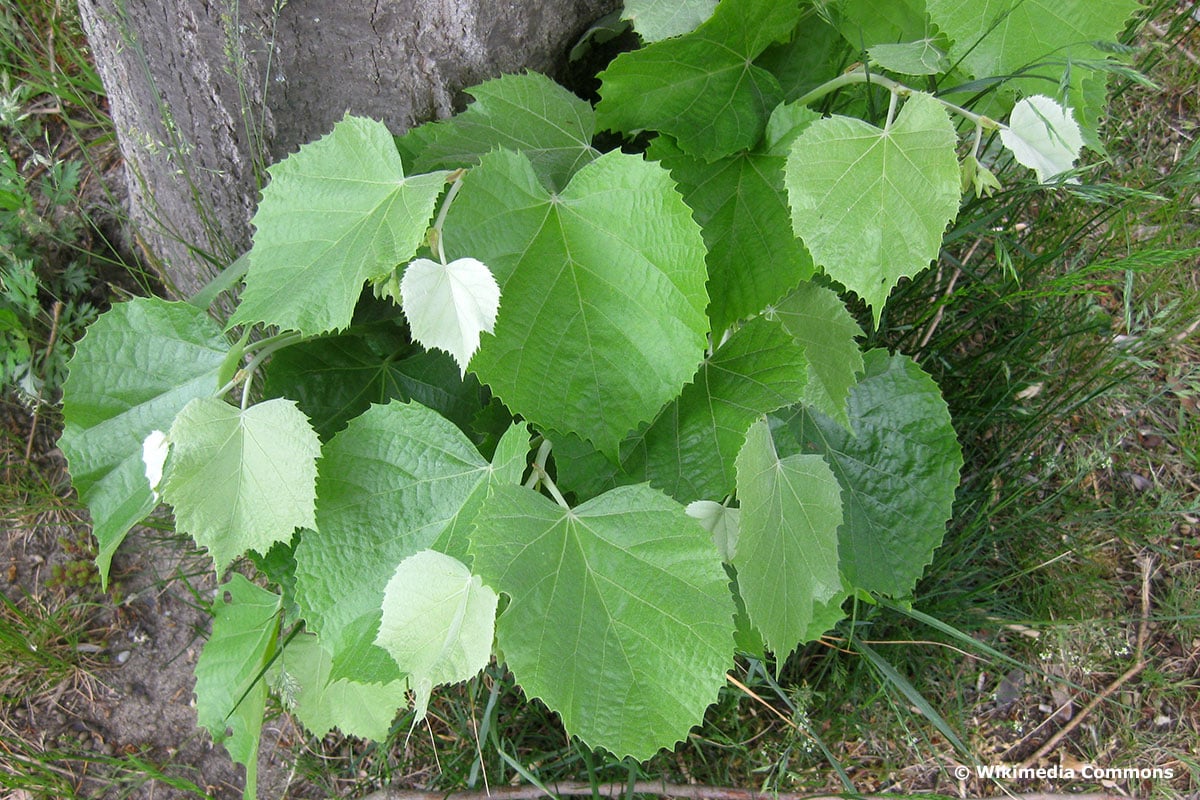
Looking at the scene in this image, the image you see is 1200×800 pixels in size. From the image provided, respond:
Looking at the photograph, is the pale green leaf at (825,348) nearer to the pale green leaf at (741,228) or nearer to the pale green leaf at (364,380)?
the pale green leaf at (741,228)

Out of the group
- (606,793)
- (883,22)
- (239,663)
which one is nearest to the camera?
(883,22)

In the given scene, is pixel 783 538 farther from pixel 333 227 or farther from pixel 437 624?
pixel 333 227

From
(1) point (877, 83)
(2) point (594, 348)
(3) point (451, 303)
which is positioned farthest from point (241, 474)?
(1) point (877, 83)

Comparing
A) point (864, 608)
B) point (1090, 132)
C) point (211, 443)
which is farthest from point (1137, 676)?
point (211, 443)

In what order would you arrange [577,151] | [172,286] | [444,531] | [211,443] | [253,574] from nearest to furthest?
[211,443] → [444,531] → [577,151] → [172,286] → [253,574]

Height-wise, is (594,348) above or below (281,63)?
below

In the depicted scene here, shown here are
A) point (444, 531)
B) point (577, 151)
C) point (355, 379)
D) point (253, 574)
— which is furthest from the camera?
point (253, 574)

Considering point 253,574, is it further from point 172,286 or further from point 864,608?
point 864,608
